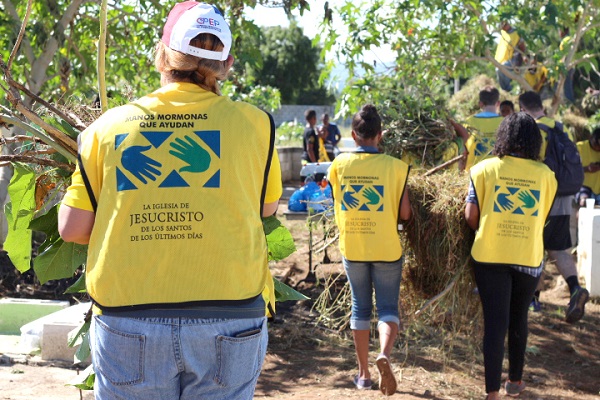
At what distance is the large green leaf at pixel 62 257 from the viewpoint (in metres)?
2.87

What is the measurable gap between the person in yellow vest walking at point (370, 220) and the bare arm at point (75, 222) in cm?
300

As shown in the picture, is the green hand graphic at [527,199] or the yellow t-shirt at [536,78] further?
the yellow t-shirt at [536,78]

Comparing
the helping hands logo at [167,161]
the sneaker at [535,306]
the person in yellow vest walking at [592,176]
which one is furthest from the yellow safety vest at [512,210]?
the person in yellow vest walking at [592,176]

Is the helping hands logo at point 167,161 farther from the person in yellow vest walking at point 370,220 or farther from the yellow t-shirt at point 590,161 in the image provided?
the yellow t-shirt at point 590,161

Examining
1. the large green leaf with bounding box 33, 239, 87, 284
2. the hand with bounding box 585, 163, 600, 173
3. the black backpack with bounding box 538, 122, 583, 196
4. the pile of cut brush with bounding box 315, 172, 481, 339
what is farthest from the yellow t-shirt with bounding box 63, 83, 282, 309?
the hand with bounding box 585, 163, 600, 173

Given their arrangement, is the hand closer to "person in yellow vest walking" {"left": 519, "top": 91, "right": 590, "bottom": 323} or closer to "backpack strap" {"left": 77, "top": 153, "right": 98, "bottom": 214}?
"person in yellow vest walking" {"left": 519, "top": 91, "right": 590, "bottom": 323}

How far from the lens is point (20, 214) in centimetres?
295

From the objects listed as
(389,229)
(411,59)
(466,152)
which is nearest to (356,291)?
(389,229)

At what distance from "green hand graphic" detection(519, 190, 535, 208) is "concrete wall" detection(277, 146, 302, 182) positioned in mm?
13129

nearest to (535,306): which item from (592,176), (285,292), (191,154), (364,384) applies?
(592,176)

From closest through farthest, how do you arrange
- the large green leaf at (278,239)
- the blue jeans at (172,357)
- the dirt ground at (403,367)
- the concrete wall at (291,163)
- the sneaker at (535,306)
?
the blue jeans at (172,357)
the large green leaf at (278,239)
the dirt ground at (403,367)
the sneaker at (535,306)
the concrete wall at (291,163)

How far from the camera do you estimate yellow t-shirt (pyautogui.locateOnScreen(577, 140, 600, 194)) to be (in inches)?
368

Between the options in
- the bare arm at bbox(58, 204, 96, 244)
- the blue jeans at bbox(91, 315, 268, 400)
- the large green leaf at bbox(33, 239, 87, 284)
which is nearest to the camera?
the blue jeans at bbox(91, 315, 268, 400)

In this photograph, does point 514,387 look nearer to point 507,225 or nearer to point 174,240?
point 507,225
